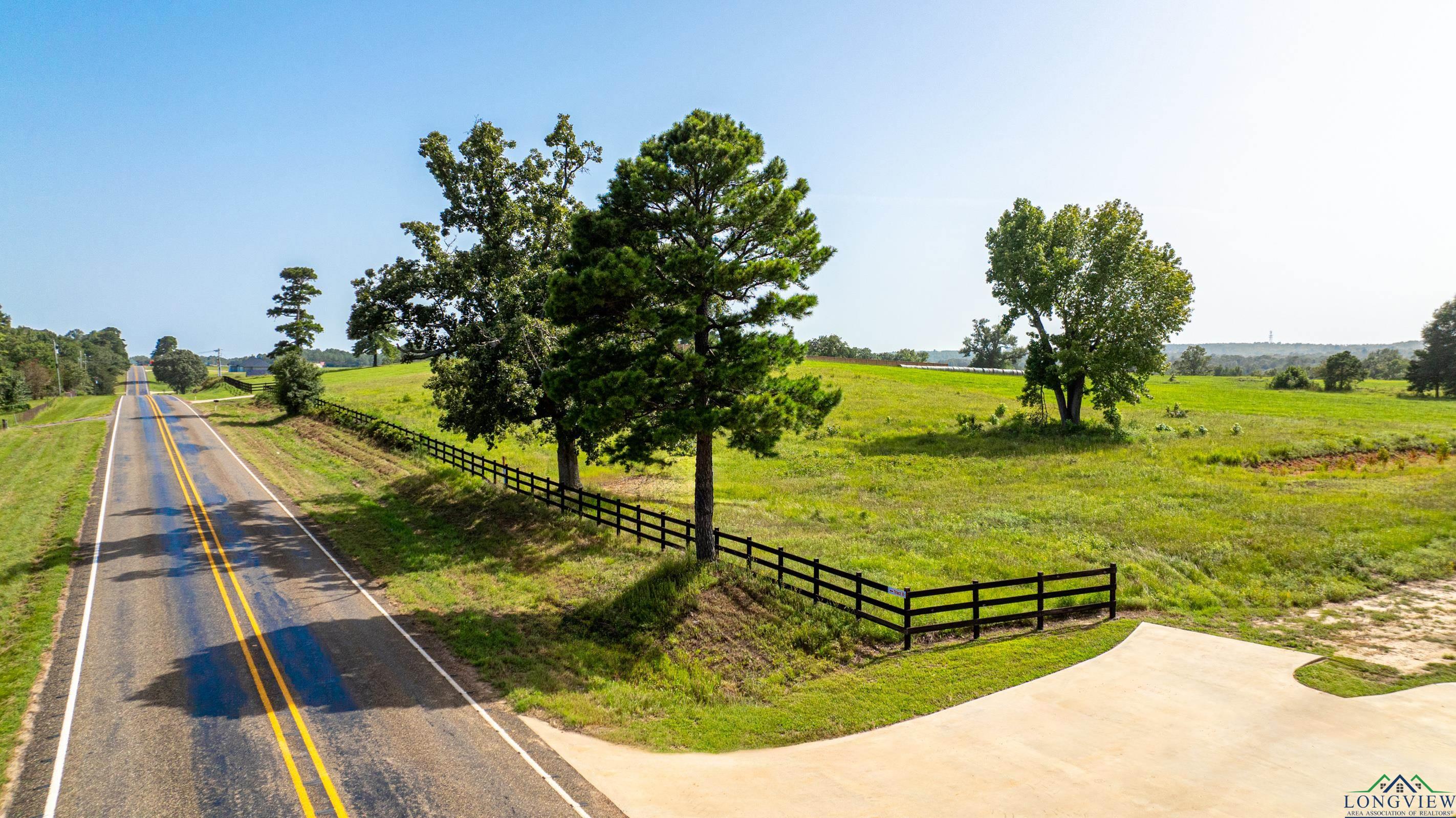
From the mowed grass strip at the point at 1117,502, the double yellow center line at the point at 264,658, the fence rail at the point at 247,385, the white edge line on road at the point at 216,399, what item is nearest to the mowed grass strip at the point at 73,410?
the white edge line on road at the point at 216,399

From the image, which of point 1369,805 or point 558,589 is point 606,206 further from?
point 1369,805

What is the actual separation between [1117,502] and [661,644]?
2183cm

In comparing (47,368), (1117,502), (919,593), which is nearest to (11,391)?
(47,368)

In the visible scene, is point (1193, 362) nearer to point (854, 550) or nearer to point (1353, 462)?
point (1353, 462)

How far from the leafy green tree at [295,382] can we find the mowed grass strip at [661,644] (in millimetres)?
35174

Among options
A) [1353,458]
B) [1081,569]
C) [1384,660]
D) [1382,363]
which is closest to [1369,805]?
[1384,660]

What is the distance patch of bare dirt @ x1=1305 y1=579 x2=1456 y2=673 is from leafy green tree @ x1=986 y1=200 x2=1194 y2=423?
27808mm

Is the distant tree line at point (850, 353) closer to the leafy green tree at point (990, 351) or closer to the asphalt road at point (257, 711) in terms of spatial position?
the leafy green tree at point (990, 351)

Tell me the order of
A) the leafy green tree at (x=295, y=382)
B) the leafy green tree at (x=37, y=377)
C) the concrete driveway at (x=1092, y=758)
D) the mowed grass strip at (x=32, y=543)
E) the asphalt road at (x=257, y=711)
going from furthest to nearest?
1. the leafy green tree at (x=37, y=377)
2. the leafy green tree at (x=295, y=382)
3. the mowed grass strip at (x=32, y=543)
4. the asphalt road at (x=257, y=711)
5. the concrete driveway at (x=1092, y=758)

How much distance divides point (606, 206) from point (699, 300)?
12.2ft

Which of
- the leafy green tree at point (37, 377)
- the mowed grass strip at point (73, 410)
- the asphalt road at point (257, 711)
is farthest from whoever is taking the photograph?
the leafy green tree at point (37, 377)

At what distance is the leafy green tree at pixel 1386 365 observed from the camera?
141 m

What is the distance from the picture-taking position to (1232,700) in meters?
11.9

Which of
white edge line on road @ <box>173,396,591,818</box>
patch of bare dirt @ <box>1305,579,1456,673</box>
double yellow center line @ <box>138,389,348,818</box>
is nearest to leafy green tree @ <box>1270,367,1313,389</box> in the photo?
patch of bare dirt @ <box>1305,579,1456,673</box>
